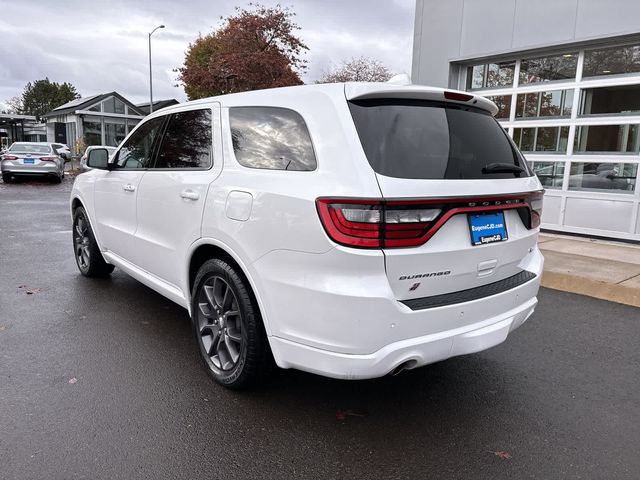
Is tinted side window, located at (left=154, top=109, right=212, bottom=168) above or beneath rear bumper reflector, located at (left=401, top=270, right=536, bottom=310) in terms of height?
above

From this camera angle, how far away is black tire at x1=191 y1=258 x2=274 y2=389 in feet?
9.44

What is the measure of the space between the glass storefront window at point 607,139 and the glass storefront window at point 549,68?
0.97 m

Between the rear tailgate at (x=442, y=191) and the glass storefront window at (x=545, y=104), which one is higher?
the glass storefront window at (x=545, y=104)

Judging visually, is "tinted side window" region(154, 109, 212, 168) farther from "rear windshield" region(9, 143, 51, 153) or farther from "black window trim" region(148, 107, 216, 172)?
"rear windshield" region(9, 143, 51, 153)

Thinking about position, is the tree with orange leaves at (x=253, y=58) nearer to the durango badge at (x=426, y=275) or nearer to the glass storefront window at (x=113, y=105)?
the glass storefront window at (x=113, y=105)

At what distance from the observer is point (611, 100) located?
8125 mm

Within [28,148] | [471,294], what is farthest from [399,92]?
[28,148]

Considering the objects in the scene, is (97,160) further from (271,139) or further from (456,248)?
(456,248)

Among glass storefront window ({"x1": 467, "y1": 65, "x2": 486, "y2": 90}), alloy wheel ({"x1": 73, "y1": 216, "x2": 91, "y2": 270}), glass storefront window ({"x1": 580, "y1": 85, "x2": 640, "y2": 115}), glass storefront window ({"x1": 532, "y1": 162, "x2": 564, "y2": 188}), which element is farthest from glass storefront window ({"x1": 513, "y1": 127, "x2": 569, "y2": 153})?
alloy wheel ({"x1": 73, "y1": 216, "x2": 91, "y2": 270})

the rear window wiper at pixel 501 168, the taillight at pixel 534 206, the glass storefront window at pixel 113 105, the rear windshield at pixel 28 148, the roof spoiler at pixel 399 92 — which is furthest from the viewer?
the glass storefront window at pixel 113 105

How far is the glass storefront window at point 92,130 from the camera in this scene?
141 feet

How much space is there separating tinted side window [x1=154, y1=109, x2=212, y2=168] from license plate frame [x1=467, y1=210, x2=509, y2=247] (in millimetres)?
1711

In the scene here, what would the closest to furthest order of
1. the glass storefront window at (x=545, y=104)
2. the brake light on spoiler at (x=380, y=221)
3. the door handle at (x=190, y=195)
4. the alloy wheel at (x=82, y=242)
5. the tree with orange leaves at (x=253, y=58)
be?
1. the brake light on spoiler at (x=380, y=221)
2. the door handle at (x=190, y=195)
3. the alloy wheel at (x=82, y=242)
4. the glass storefront window at (x=545, y=104)
5. the tree with orange leaves at (x=253, y=58)

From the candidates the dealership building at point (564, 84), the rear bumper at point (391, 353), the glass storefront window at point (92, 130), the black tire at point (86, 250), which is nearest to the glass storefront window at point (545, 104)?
the dealership building at point (564, 84)
